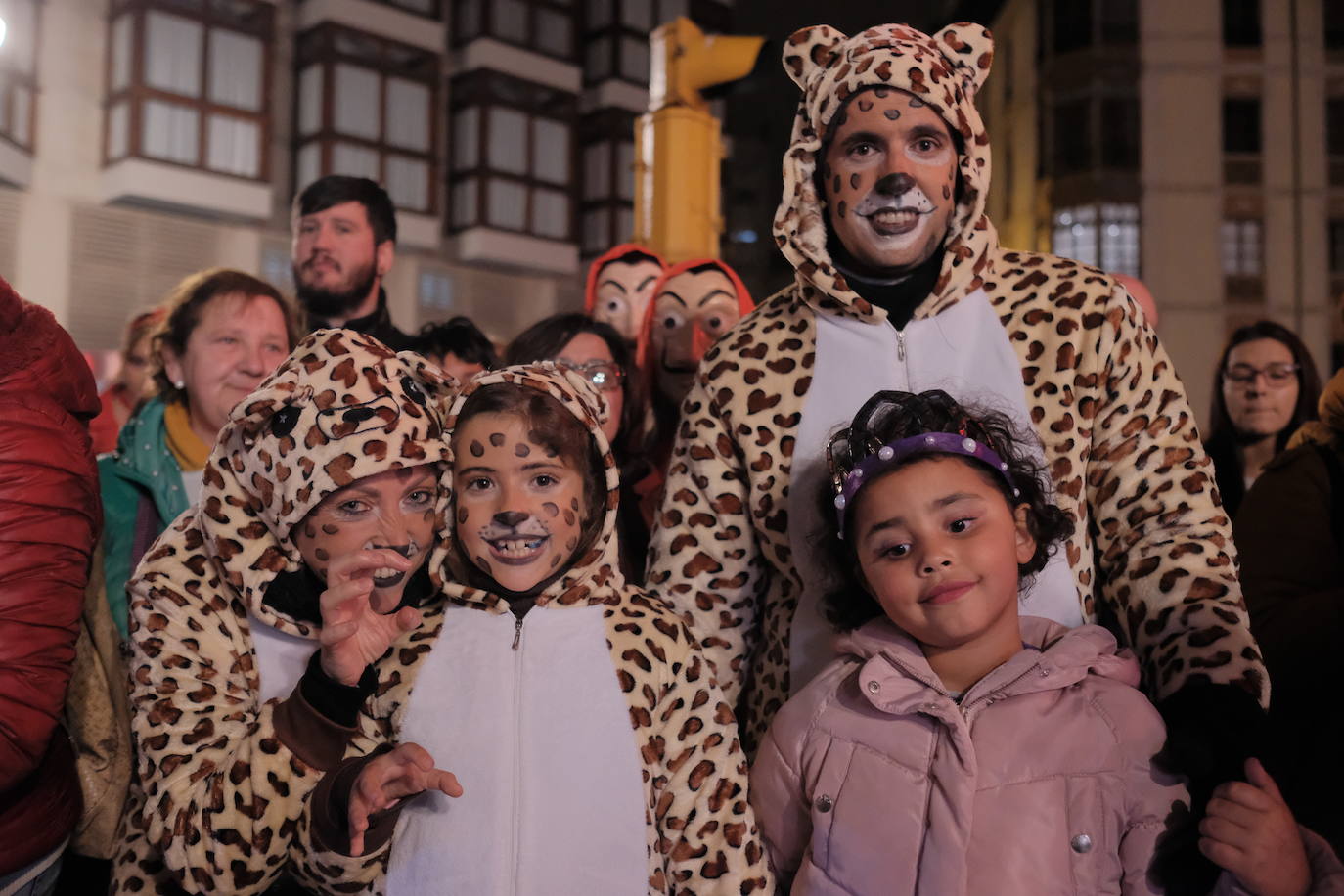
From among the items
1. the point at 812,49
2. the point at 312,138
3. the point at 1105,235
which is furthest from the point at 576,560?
the point at 1105,235

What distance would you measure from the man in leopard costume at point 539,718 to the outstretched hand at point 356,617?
115 mm

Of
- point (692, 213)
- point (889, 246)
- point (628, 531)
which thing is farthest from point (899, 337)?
point (692, 213)

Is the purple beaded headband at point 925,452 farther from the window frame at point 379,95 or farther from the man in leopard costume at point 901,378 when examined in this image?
the window frame at point 379,95

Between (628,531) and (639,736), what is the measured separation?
144cm

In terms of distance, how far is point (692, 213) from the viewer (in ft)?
22.5

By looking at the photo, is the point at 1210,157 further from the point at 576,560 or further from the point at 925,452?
the point at 576,560

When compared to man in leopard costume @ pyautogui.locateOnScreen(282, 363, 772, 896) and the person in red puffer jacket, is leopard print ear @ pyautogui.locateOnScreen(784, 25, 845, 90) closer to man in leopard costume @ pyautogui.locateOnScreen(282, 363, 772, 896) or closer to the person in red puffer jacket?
man in leopard costume @ pyautogui.locateOnScreen(282, 363, 772, 896)

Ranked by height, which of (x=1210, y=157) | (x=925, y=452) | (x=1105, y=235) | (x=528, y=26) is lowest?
(x=925, y=452)

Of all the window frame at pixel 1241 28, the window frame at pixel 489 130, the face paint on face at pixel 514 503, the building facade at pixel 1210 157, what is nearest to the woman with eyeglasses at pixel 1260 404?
the face paint on face at pixel 514 503

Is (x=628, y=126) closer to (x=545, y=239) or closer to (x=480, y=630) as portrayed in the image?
(x=545, y=239)

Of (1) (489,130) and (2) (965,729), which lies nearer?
(2) (965,729)

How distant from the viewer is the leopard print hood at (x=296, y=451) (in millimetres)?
2443

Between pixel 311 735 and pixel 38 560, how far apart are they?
0.60 meters

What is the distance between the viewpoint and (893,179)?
271 centimetres
